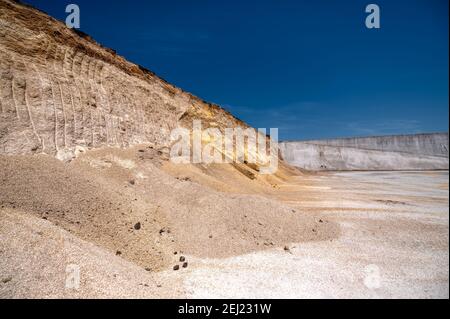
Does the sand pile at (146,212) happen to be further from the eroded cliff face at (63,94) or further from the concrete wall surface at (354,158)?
the concrete wall surface at (354,158)

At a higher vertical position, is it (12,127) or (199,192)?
(12,127)

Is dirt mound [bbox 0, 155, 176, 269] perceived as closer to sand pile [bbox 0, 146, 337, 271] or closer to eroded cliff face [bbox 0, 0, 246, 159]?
sand pile [bbox 0, 146, 337, 271]

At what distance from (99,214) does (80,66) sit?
5897 mm

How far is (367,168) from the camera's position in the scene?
1414 inches

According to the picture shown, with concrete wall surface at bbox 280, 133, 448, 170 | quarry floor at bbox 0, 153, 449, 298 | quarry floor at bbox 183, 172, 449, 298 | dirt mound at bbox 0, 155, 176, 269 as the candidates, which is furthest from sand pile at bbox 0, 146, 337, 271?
concrete wall surface at bbox 280, 133, 448, 170

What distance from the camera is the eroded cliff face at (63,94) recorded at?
5557 mm

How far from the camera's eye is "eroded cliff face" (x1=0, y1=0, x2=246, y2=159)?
5.56 meters

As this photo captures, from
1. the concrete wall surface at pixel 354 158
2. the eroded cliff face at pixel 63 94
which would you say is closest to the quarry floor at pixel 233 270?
the eroded cliff face at pixel 63 94

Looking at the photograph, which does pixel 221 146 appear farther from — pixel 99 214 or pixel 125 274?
pixel 125 274

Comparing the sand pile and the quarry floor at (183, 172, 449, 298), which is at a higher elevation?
the sand pile

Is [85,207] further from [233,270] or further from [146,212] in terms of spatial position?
[233,270]

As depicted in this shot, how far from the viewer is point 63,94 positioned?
6.68 m

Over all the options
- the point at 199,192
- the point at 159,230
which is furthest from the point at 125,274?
the point at 199,192
